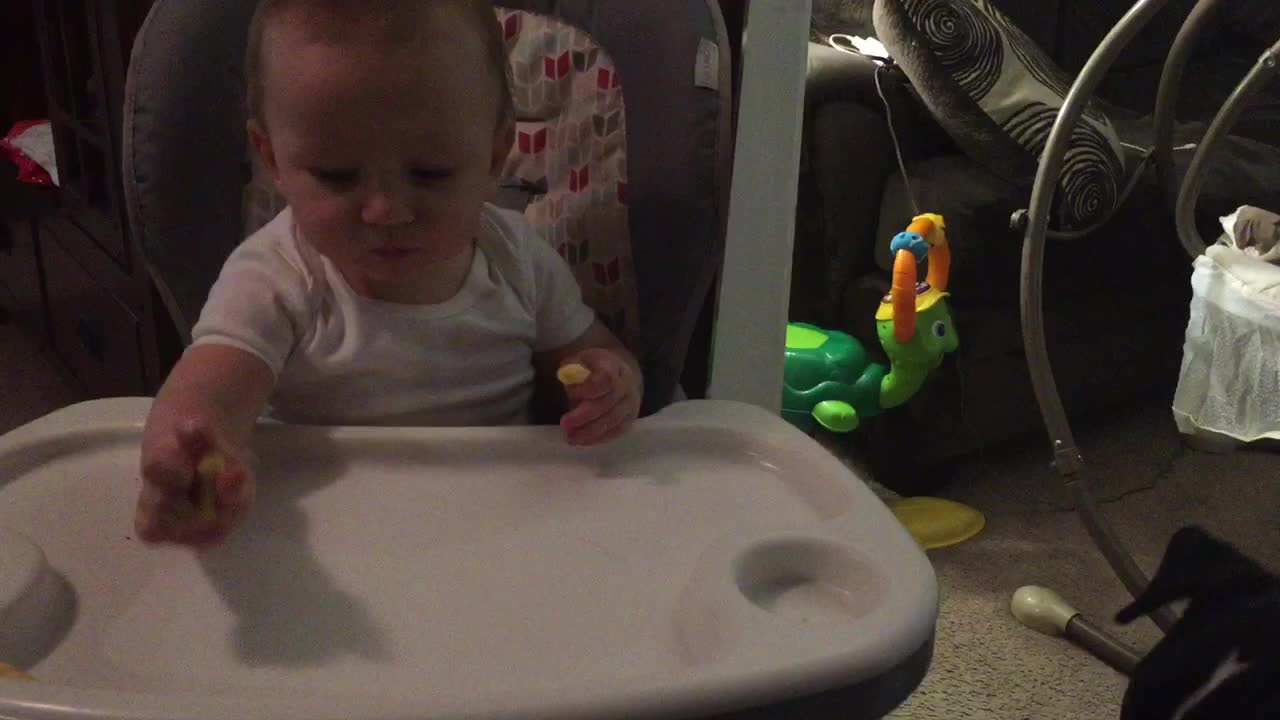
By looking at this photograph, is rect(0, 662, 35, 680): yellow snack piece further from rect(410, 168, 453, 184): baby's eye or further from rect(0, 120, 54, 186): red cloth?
rect(0, 120, 54, 186): red cloth

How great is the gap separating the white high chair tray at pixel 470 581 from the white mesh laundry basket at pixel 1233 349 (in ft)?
2.90

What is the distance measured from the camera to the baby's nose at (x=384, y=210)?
0.67 meters

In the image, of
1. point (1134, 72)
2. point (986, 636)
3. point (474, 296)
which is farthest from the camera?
point (1134, 72)

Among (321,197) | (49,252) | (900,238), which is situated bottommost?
(49,252)

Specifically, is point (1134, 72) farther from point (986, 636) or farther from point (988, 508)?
point (986, 636)

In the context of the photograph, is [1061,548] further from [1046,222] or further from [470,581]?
[470,581]

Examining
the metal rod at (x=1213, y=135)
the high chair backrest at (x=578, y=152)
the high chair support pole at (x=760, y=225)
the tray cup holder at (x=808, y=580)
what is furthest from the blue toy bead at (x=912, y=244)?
the tray cup holder at (x=808, y=580)

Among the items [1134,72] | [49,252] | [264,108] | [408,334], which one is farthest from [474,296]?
[1134,72]

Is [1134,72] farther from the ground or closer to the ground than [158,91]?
closer to the ground

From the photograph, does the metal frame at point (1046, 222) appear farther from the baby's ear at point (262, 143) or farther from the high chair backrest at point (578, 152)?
the baby's ear at point (262, 143)

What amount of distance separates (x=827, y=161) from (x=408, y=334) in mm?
1178

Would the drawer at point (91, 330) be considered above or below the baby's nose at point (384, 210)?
below

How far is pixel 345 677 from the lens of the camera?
1.80ft

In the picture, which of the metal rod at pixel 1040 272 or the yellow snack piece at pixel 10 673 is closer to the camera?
the yellow snack piece at pixel 10 673
